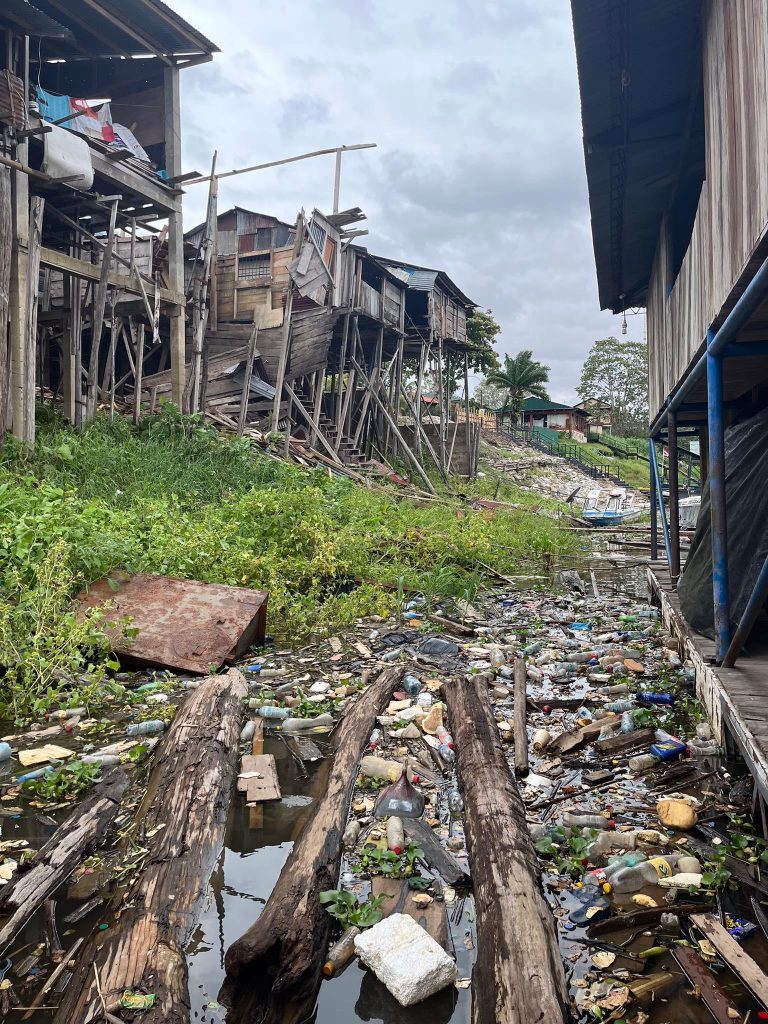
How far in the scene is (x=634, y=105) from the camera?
17.1 feet

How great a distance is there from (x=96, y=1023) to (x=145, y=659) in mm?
3042

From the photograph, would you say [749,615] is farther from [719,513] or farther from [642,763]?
[642,763]

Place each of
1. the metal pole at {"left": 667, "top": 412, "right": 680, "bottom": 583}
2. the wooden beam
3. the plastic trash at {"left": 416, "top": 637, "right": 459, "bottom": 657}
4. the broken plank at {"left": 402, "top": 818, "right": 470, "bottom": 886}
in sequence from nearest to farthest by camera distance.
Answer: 1. the broken plank at {"left": 402, "top": 818, "right": 470, "bottom": 886}
2. the plastic trash at {"left": 416, "top": 637, "right": 459, "bottom": 657}
3. the metal pole at {"left": 667, "top": 412, "right": 680, "bottom": 583}
4. the wooden beam

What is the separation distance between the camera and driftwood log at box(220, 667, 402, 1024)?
178 centimetres

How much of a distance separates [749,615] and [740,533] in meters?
1.47

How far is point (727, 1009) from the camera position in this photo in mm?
1798

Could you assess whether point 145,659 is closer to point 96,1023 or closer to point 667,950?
point 96,1023

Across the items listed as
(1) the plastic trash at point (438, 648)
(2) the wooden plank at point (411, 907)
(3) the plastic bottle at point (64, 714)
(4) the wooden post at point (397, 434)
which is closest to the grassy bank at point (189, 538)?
(3) the plastic bottle at point (64, 714)

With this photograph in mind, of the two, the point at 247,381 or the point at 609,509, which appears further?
the point at 609,509

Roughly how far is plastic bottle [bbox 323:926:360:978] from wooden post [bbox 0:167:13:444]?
7266 mm

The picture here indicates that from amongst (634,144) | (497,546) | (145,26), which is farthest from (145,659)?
(145,26)

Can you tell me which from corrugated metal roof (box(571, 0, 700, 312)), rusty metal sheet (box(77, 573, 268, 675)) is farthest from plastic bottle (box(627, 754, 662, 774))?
corrugated metal roof (box(571, 0, 700, 312))

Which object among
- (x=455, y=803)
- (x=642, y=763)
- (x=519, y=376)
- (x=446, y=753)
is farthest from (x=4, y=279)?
(x=519, y=376)

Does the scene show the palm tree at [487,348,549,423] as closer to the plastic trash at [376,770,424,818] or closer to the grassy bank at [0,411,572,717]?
the grassy bank at [0,411,572,717]
